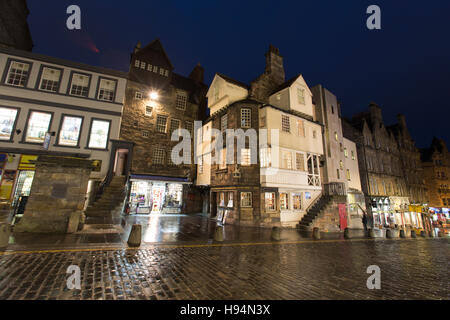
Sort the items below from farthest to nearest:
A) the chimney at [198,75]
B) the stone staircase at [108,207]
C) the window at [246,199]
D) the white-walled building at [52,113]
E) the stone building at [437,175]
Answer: the stone building at [437,175], the chimney at [198,75], the window at [246,199], the white-walled building at [52,113], the stone staircase at [108,207]

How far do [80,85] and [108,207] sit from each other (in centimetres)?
1300

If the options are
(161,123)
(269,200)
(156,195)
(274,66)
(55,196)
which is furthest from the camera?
(161,123)

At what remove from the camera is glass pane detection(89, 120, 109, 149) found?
17.8 metres

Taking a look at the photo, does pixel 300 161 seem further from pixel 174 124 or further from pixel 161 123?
pixel 161 123

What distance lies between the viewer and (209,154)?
20.0 meters

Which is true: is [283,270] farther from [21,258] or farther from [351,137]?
[351,137]

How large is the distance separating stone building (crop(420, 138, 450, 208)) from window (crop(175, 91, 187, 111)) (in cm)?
5380

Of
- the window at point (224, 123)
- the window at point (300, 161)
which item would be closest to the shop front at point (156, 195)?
the window at point (224, 123)

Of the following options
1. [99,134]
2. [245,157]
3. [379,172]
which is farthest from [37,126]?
[379,172]

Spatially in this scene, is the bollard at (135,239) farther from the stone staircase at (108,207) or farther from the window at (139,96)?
the window at (139,96)

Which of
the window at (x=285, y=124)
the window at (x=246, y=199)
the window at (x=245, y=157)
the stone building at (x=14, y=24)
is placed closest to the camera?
the window at (x=246, y=199)

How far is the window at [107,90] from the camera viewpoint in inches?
744

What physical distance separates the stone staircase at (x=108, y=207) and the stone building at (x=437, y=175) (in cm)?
5779

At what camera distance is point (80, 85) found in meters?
18.3
